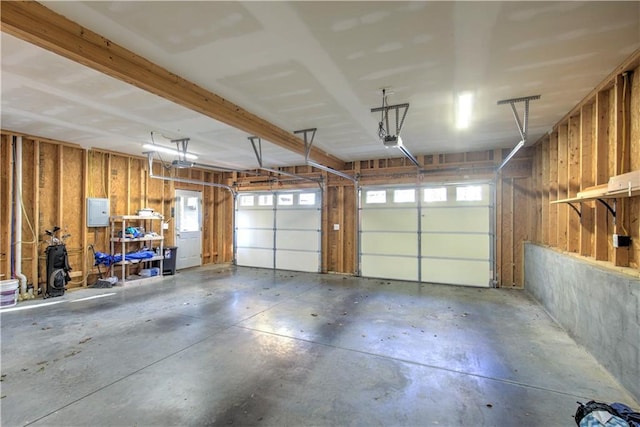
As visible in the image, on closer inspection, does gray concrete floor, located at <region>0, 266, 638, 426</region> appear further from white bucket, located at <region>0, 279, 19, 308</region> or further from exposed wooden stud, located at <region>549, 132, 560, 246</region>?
exposed wooden stud, located at <region>549, 132, 560, 246</region>

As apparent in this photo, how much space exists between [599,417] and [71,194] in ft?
27.5

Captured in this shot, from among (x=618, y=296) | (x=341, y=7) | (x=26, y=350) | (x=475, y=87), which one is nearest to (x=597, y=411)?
(x=618, y=296)

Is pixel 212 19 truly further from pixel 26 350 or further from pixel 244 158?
pixel 244 158

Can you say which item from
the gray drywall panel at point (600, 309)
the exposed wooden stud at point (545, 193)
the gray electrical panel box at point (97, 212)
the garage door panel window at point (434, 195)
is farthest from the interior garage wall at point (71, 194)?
A: the exposed wooden stud at point (545, 193)

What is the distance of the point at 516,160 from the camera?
6.26 m

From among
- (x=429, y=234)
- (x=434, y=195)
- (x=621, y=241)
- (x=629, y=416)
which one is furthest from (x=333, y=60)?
(x=429, y=234)

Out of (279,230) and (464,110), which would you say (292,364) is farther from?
(279,230)

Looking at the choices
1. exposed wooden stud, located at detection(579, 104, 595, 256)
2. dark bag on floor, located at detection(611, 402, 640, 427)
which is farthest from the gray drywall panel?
dark bag on floor, located at detection(611, 402, 640, 427)

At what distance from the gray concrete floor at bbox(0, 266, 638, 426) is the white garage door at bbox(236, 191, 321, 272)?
3164mm

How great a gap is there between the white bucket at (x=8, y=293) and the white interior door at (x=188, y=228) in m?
3.68

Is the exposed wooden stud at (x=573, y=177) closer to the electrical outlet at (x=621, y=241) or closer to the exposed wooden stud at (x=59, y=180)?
the electrical outlet at (x=621, y=241)

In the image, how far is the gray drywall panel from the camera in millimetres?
2473

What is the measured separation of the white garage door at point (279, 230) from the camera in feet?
27.6

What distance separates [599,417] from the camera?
6.45ft
